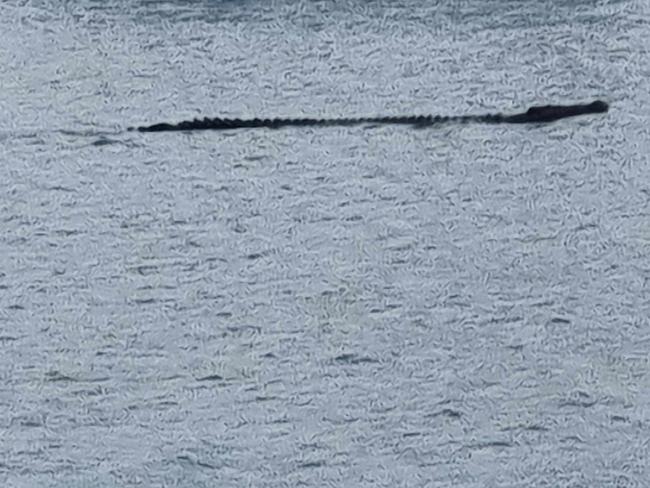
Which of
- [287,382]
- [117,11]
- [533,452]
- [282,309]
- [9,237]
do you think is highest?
[117,11]

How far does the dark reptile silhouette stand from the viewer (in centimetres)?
146

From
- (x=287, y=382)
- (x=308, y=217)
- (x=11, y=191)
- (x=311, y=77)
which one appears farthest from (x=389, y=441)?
(x=11, y=191)

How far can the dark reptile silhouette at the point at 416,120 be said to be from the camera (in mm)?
1456

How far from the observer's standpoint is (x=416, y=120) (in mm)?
1457

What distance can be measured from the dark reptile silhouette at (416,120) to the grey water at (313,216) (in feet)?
0.03

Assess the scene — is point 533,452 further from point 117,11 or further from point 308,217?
point 117,11

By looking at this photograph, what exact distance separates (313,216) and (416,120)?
207 mm

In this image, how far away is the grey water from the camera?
57.1 inches

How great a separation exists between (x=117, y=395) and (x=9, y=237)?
11.1 inches

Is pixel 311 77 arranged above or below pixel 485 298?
above

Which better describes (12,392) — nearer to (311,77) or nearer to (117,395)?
(117,395)

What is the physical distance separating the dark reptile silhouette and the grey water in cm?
→ 1

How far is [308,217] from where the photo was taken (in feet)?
4.79

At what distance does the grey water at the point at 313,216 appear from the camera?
1.45 m
